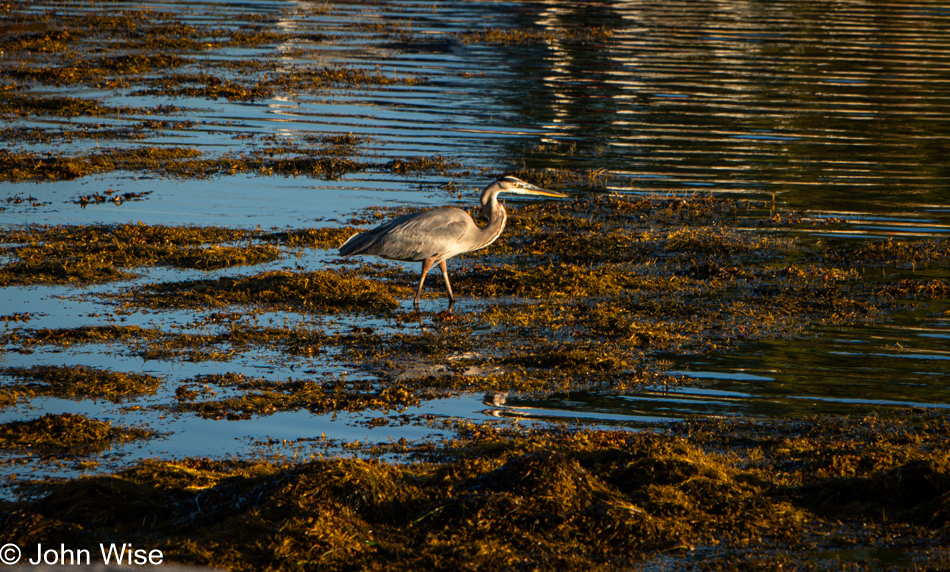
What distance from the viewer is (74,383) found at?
8.89m

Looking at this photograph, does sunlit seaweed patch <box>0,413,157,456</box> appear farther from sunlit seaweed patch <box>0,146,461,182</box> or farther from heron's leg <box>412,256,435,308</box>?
sunlit seaweed patch <box>0,146,461,182</box>

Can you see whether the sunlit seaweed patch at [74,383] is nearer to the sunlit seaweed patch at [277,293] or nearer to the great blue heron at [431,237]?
the sunlit seaweed patch at [277,293]

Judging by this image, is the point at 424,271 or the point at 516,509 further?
the point at 424,271

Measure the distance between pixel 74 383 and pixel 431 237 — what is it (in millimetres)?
4429

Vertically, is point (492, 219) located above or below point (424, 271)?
above

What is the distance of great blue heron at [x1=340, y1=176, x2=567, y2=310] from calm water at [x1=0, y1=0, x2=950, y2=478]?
1.57 metres

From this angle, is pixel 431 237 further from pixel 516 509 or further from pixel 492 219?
pixel 516 509

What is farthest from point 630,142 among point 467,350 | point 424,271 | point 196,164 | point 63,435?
point 63,435

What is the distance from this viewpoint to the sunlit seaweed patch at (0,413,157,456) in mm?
7633

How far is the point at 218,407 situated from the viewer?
28.1 feet

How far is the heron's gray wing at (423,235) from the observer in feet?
38.8

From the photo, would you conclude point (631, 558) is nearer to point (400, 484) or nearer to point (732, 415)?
point (400, 484)

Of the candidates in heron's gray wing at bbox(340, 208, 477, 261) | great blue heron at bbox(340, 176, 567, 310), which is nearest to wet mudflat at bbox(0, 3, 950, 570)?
great blue heron at bbox(340, 176, 567, 310)

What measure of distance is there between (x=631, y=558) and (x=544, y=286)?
20.8 feet
